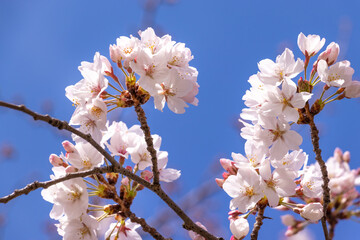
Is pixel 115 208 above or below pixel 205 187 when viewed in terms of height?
below

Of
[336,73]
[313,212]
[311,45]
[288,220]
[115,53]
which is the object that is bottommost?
[313,212]

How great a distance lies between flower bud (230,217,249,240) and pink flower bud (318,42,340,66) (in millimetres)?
978

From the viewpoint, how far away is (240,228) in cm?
204

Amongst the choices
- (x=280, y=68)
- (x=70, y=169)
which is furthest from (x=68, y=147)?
(x=280, y=68)

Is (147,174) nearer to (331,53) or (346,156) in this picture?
(331,53)

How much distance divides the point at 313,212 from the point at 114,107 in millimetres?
1192

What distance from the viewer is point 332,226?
2.91 meters

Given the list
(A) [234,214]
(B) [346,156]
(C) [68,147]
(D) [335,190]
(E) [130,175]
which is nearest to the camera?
(E) [130,175]

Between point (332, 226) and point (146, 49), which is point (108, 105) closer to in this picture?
point (146, 49)

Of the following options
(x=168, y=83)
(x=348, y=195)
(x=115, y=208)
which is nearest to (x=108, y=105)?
(x=168, y=83)

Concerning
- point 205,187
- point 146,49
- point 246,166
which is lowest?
point 246,166

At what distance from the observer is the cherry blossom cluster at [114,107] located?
1859 mm

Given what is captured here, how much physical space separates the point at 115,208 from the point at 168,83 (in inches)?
28.3

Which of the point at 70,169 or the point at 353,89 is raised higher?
the point at 70,169
